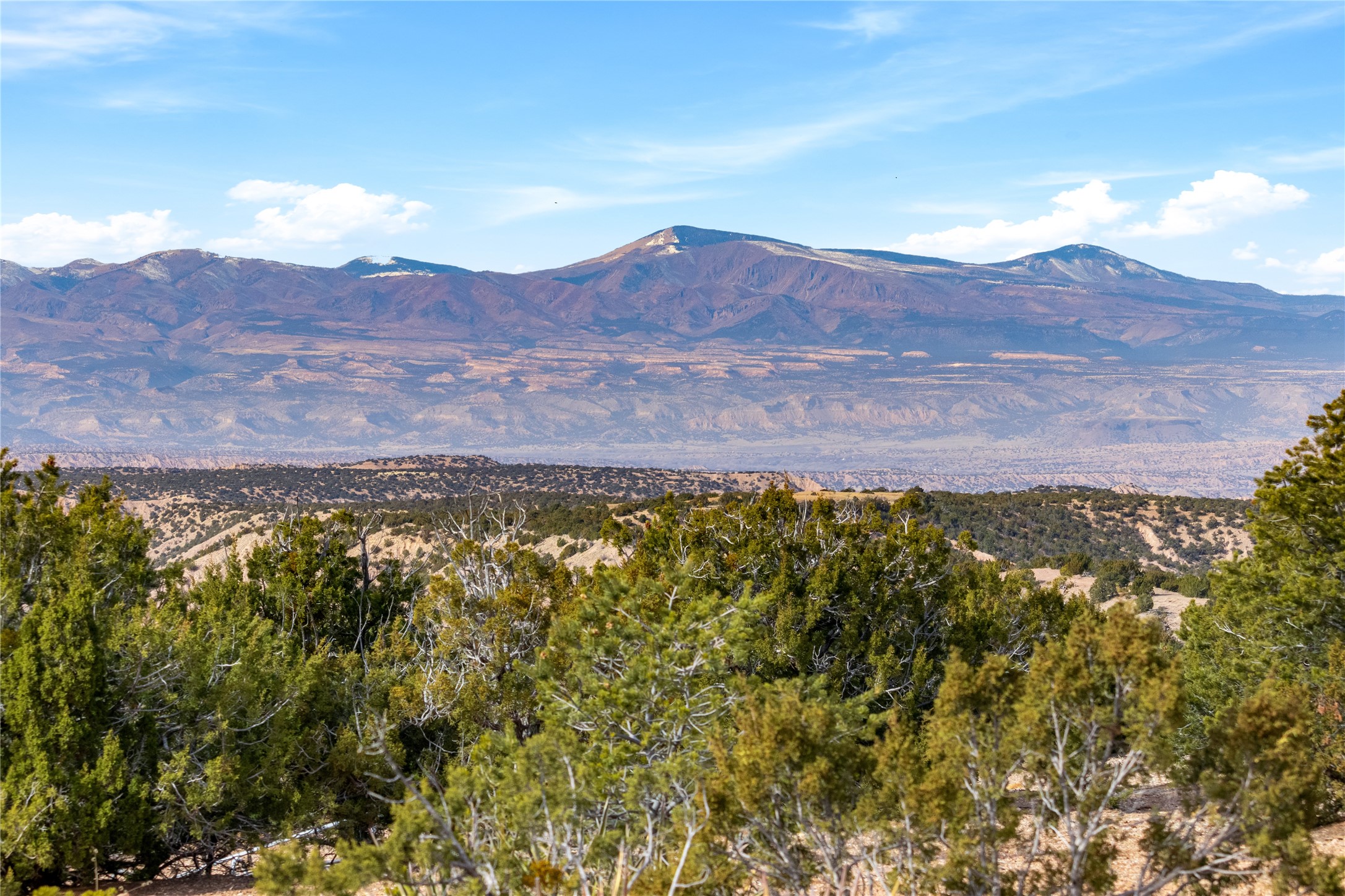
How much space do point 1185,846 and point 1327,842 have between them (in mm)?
6425

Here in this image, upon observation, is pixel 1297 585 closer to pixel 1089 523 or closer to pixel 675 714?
pixel 675 714

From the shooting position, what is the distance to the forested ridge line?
9.40 m

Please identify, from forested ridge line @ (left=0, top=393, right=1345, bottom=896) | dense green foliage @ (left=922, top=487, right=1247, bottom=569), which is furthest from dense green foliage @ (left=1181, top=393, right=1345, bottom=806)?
dense green foliage @ (left=922, top=487, right=1247, bottom=569)

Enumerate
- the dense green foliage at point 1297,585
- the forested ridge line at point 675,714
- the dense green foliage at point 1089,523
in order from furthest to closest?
the dense green foliage at point 1089,523
the dense green foliage at point 1297,585
the forested ridge line at point 675,714

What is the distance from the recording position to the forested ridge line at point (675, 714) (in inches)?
370

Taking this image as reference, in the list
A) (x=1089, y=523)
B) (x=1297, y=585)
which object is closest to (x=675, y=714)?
(x=1297, y=585)

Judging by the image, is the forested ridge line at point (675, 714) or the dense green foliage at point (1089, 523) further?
the dense green foliage at point (1089, 523)

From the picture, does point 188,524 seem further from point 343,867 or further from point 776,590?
point 343,867

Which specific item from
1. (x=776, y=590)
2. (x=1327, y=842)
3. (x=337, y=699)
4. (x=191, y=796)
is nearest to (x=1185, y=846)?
(x=1327, y=842)

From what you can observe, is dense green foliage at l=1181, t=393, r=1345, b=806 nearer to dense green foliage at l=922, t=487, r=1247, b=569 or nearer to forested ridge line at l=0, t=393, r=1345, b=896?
forested ridge line at l=0, t=393, r=1345, b=896

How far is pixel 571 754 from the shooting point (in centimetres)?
1063

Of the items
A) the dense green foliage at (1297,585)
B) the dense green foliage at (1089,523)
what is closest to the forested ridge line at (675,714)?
the dense green foliage at (1297,585)

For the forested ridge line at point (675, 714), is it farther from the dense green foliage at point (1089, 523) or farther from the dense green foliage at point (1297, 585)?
the dense green foliage at point (1089, 523)

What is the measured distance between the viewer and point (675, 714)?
12.3m
